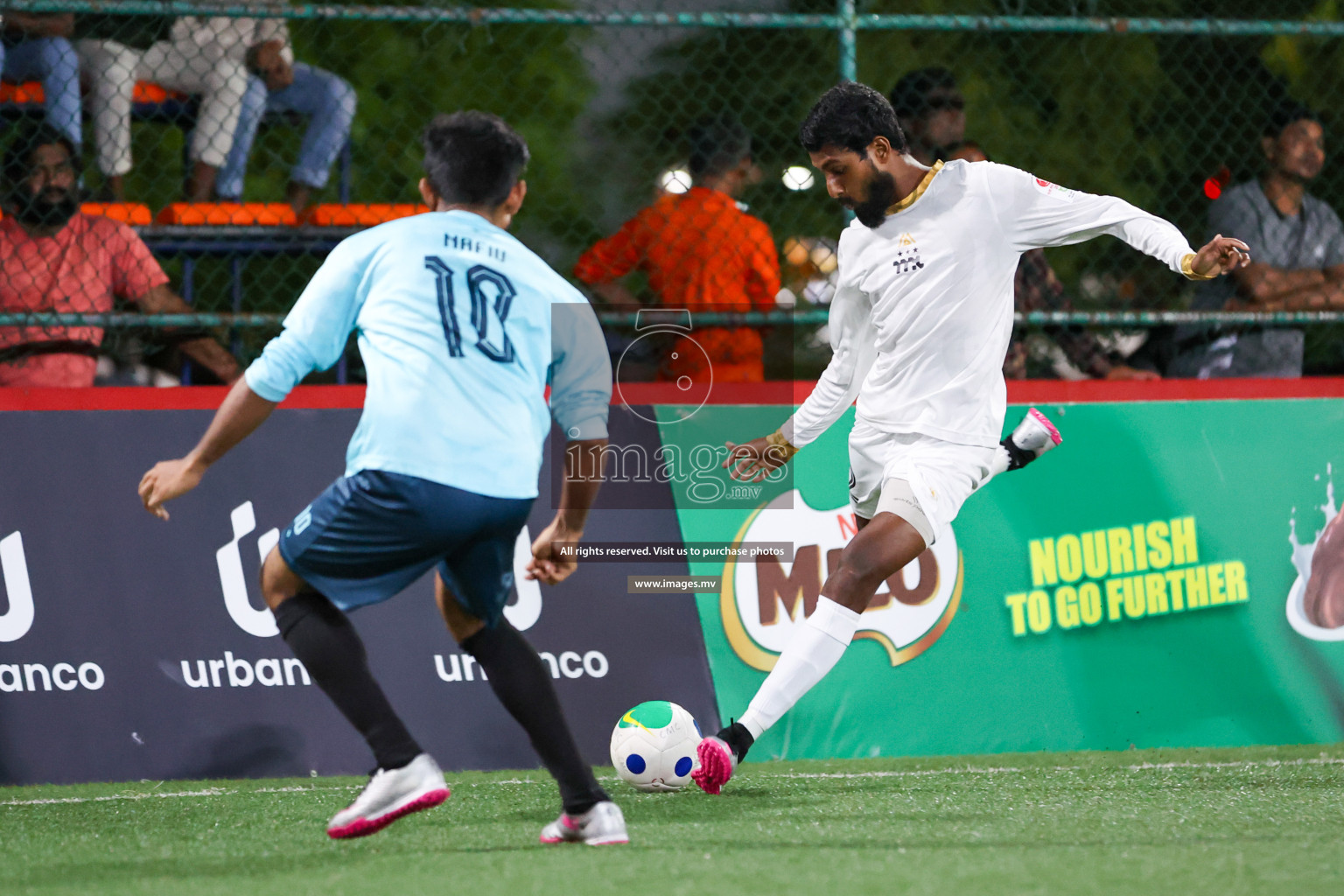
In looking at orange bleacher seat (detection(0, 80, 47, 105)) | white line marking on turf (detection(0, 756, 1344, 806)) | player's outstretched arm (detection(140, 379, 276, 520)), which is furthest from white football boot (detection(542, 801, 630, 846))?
orange bleacher seat (detection(0, 80, 47, 105))

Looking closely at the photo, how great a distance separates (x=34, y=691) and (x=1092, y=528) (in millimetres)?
4074

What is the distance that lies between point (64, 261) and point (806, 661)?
134 inches

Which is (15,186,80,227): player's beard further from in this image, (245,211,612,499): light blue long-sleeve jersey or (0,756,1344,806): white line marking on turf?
(245,211,612,499): light blue long-sleeve jersey

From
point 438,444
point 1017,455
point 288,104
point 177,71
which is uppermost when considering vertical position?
point 177,71

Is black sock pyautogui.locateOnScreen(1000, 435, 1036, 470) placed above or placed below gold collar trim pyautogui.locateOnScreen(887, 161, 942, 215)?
below

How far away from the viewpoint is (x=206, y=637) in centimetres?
544

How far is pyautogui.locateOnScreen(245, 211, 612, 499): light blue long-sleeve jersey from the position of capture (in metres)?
3.54

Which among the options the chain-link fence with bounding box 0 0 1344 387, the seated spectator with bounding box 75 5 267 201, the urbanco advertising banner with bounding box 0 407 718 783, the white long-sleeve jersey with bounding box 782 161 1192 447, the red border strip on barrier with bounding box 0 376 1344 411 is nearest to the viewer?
the white long-sleeve jersey with bounding box 782 161 1192 447

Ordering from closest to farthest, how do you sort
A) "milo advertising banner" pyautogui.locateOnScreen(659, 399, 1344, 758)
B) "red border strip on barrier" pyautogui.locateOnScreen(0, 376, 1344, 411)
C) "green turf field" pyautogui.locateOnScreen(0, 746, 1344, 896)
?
1. "green turf field" pyautogui.locateOnScreen(0, 746, 1344, 896)
2. "red border strip on barrier" pyautogui.locateOnScreen(0, 376, 1344, 411)
3. "milo advertising banner" pyautogui.locateOnScreen(659, 399, 1344, 758)

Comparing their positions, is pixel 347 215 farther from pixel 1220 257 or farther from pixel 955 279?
pixel 1220 257

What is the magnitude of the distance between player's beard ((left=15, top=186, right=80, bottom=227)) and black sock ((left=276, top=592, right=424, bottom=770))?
2915 millimetres

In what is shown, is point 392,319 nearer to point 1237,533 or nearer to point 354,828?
point 354,828

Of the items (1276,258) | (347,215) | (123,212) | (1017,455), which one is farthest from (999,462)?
(123,212)

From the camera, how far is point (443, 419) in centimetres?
354
